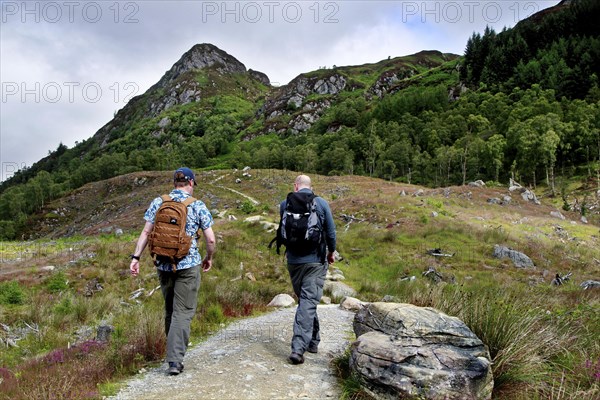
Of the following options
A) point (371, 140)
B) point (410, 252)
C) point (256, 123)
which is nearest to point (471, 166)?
point (371, 140)

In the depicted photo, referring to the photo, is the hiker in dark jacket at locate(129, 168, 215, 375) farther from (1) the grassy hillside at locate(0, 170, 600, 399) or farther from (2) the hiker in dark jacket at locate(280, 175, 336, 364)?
(2) the hiker in dark jacket at locate(280, 175, 336, 364)

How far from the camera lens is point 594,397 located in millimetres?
3891

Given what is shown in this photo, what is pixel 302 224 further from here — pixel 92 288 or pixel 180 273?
pixel 92 288

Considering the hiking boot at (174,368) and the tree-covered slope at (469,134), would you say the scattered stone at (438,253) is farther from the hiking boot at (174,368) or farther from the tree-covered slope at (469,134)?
the tree-covered slope at (469,134)

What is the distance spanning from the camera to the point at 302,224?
580 centimetres

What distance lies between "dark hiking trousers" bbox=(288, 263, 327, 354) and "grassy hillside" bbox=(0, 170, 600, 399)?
2.17 metres

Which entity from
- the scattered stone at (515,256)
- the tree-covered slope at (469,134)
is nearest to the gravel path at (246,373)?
the scattered stone at (515,256)

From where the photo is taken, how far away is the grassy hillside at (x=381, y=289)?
195 inches

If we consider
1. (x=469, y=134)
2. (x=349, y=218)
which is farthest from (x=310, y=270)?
(x=469, y=134)

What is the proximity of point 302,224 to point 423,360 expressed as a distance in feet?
7.87

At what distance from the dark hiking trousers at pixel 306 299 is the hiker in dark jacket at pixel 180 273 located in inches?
56.3

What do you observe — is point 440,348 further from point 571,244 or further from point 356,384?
point 571,244

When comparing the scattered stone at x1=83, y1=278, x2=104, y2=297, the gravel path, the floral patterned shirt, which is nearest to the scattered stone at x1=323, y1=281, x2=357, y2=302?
the gravel path

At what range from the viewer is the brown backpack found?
5.25m
